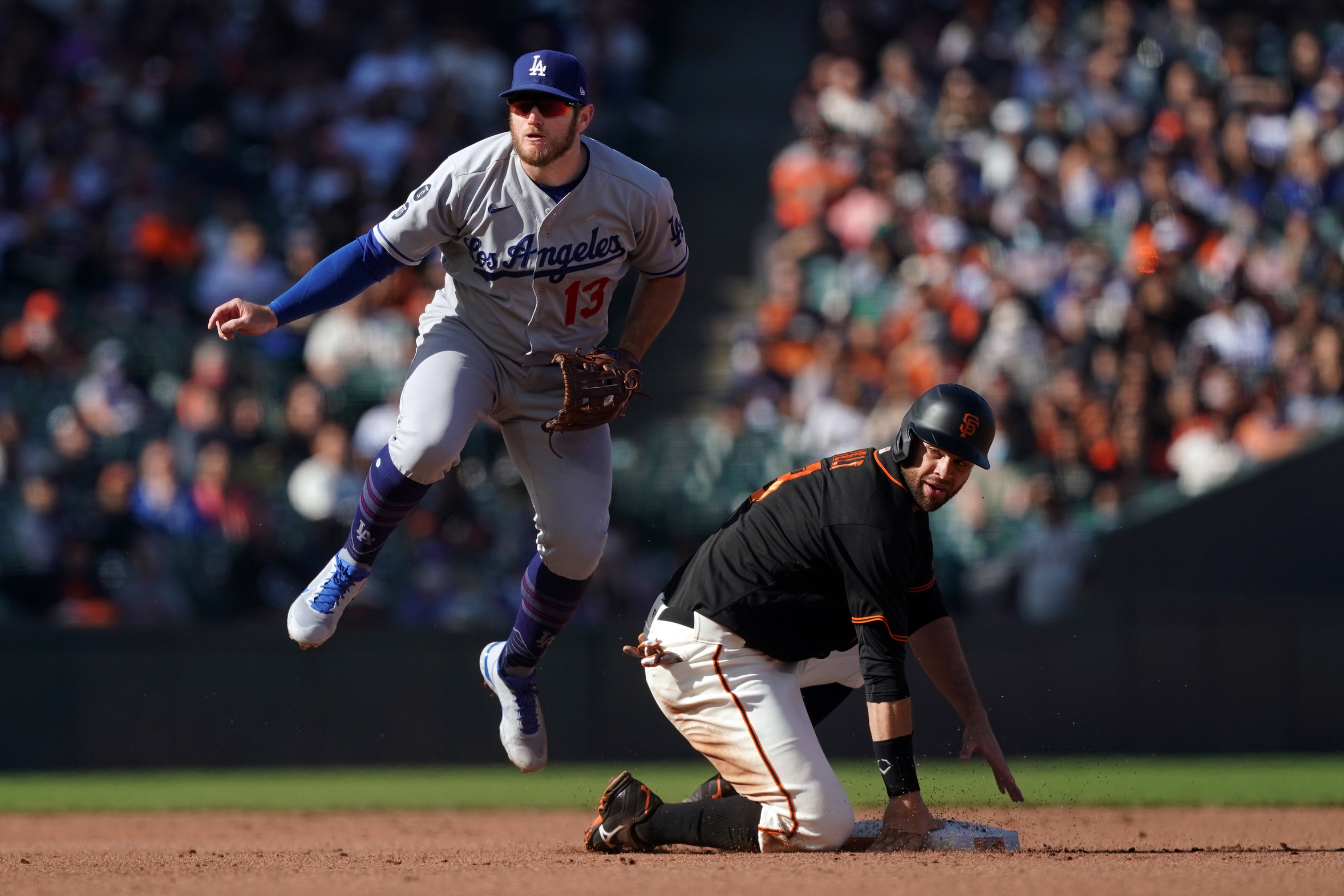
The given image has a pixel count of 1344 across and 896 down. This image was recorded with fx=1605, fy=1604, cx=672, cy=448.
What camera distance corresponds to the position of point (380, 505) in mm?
5871

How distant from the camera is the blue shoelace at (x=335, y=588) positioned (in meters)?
5.98

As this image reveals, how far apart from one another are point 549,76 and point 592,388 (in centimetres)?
110

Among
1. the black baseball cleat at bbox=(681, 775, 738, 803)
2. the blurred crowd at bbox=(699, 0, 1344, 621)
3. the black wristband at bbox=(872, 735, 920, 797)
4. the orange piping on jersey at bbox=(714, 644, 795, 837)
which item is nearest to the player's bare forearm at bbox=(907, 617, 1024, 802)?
the black wristband at bbox=(872, 735, 920, 797)

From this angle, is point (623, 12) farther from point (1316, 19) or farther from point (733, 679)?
point (733, 679)

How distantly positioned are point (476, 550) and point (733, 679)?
194 inches

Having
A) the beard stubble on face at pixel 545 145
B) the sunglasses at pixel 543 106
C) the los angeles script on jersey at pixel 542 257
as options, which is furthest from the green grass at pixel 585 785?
the sunglasses at pixel 543 106

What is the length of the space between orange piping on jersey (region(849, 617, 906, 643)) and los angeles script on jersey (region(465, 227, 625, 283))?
166 centimetres

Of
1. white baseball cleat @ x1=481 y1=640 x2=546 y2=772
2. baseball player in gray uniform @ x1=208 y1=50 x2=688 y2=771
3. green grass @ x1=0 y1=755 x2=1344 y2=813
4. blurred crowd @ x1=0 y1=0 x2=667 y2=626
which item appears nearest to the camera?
baseball player in gray uniform @ x1=208 y1=50 x2=688 y2=771

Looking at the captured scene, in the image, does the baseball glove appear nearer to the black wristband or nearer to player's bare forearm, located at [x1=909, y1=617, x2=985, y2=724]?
player's bare forearm, located at [x1=909, y1=617, x2=985, y2=724]

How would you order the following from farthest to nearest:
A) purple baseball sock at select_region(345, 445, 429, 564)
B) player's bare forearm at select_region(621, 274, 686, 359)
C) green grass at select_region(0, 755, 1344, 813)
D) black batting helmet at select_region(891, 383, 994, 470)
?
green grass at select_region(0, 755, 1344, 813)
player's bare forearm at select_region(621, 274, 686, 359)
purple baseball sock at select_region(345, 445, 429, 564)
black batting helmet at select_region(891, 383, 994, 470)

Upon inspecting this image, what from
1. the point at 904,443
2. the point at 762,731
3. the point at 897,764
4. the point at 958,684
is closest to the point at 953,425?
the point at 904,443

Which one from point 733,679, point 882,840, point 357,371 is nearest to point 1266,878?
point 882,840

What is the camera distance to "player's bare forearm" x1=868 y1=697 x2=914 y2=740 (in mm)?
5125

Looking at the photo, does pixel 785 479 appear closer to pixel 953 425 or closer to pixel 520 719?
pixel 953 425
